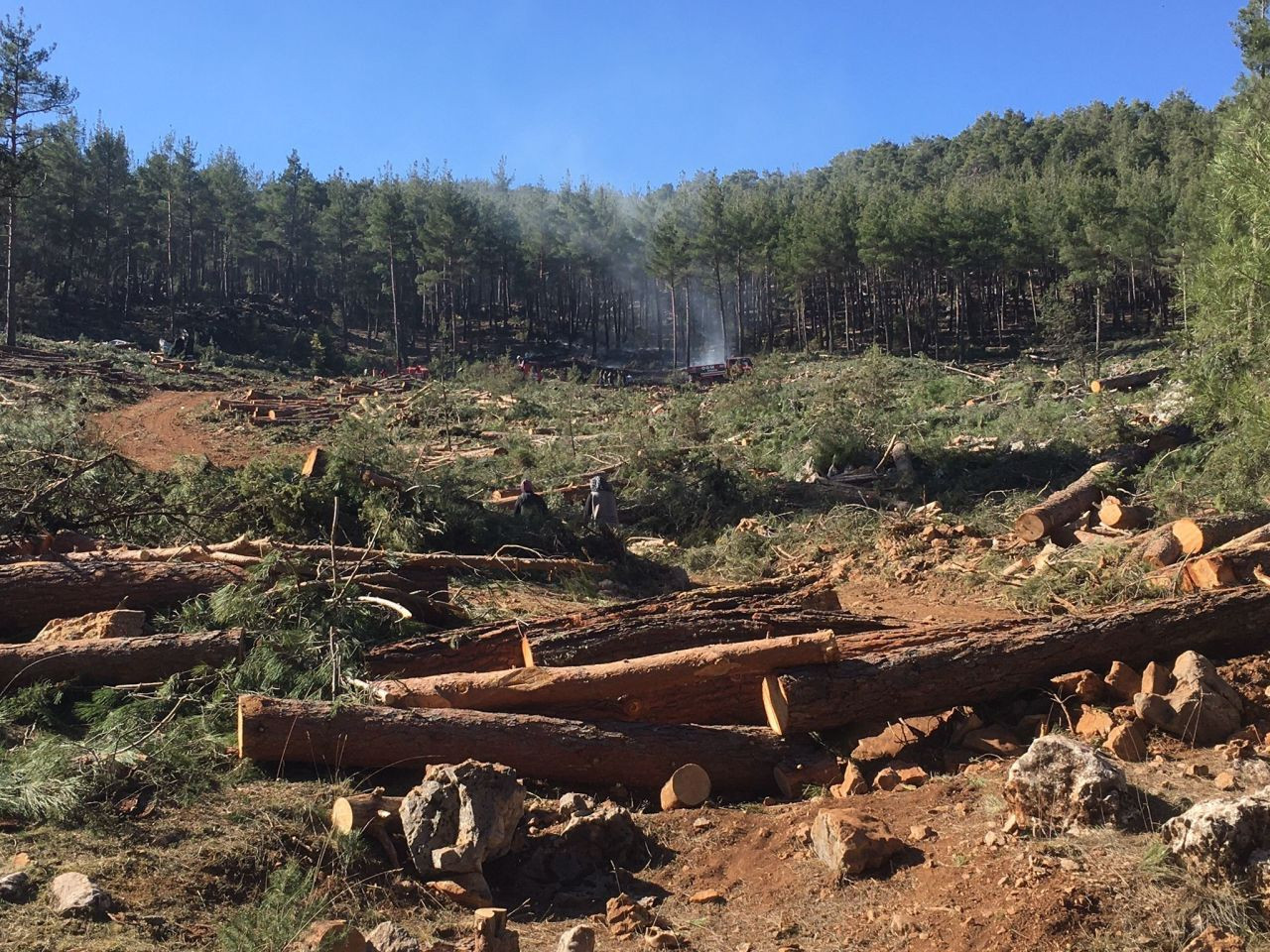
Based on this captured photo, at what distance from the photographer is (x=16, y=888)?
3.59 meters

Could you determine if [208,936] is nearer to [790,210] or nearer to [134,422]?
[134,422]

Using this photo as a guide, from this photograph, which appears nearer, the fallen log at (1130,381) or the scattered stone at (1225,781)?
the scattered stone at (1225,781)

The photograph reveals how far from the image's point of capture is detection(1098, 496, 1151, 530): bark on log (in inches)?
445

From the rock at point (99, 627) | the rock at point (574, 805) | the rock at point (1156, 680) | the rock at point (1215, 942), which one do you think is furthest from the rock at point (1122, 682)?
the rock at point (99, 627)

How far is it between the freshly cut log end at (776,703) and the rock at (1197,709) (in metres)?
1.96

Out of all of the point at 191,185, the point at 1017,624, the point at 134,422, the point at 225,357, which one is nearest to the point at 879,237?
the point at 225,357

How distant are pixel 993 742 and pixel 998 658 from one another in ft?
1.70

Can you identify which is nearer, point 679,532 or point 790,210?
point 679,532

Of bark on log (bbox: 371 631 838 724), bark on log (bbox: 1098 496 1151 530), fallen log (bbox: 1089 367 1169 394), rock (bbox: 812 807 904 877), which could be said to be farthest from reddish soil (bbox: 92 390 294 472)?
fallen log (bbox: 1089 367 1169 394)

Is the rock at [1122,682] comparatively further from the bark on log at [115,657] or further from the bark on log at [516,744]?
the bark on log at [115,657]

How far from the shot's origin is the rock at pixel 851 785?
17.2 ft

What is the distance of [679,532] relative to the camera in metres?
14.8

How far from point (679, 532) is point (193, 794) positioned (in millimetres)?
10548

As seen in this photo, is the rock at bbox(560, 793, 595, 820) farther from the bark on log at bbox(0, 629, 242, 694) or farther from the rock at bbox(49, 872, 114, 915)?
the bark on log at bbox(0, 629, 242, 694)
